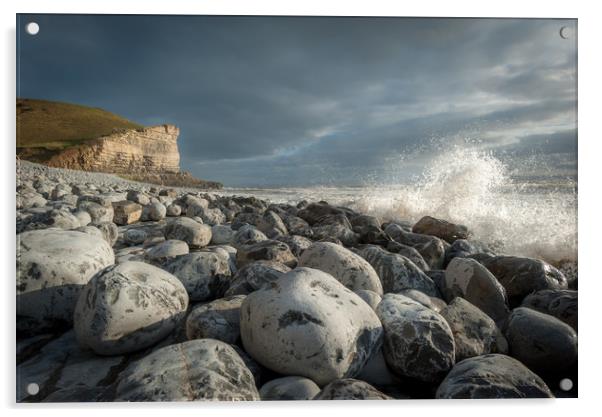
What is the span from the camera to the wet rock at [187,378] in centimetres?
171

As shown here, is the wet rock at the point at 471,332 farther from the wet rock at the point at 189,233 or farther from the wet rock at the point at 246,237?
the wet rock at the point at 189,233

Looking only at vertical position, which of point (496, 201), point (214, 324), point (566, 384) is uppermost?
point (496, 201)

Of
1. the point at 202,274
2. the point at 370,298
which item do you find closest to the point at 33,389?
the point at 202,274

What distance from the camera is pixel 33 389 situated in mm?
2086

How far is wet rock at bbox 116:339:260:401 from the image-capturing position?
1.71 metres

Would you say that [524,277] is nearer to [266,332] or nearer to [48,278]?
[266,332]

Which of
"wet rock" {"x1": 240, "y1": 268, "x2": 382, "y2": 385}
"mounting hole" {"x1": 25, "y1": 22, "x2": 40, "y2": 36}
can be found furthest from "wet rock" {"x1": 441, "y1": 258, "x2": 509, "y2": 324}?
"mounting hole" {"x1": 25, "y1": 22, "x2": 40, "y2": 36}

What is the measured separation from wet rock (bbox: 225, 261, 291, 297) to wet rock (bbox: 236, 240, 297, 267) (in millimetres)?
529

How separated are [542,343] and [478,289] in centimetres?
69

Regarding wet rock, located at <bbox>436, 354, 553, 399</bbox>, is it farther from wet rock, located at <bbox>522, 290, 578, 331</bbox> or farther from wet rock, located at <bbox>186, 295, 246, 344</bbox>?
wet rock, located at <bbox>186, 295, 246, 344</bbox>

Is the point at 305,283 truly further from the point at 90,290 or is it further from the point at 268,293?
the point at 90,290

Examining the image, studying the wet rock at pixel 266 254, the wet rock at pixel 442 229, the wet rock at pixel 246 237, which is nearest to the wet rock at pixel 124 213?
the wet rock at pixel 246 237
